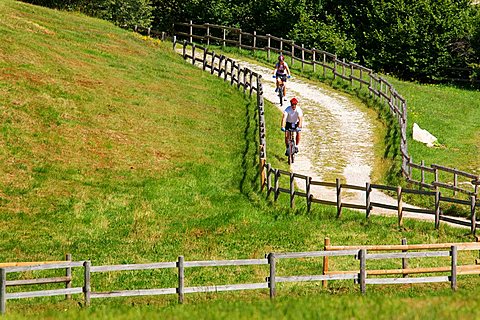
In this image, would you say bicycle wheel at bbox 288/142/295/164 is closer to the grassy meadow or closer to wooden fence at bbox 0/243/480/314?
the grassy meadow

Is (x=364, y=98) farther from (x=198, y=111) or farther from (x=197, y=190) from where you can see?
(x=197, y=190)

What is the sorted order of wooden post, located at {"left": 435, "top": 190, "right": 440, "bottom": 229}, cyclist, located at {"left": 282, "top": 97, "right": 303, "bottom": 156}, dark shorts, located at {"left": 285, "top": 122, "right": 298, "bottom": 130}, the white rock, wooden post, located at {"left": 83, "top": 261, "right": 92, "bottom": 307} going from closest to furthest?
wooden post, located at {"left": 83, "top": 261, "right": 92, "bottom": 307}, wooden post, located at {"left": 435, "top": 190, "right": 440, "bottom": 229}, cyclist, located at {"left": 282, "top": 97, "right": 303, "bottom": 156}, dark shorts, located at {"left": 285, "top": 122, "right": 298, "bottom": 130}, the white rock

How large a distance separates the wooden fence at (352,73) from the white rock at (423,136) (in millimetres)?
1007

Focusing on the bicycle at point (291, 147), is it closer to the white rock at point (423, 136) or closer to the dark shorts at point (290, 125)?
the dark shorts at point (290, 125)

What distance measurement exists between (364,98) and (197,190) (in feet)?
58.5

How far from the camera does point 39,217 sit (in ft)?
89.0

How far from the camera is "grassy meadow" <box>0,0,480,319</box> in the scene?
1808 centimetres

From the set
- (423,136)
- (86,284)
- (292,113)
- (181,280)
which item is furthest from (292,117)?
(86,284)

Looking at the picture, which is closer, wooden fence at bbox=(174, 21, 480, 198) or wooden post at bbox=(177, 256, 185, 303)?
wooden post at bbox=(177, 256, 185, 303)

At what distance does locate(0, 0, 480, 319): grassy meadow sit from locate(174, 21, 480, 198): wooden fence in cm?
465

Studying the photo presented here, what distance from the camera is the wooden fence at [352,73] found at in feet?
102

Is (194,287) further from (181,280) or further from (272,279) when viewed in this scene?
(272,279)

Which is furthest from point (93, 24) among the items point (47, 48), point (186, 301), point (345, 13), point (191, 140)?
point (186, 301)

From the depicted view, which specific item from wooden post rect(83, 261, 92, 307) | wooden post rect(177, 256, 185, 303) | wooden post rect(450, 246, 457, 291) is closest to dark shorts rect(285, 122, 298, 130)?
wooden post rect(450, 246, 457, 291)
